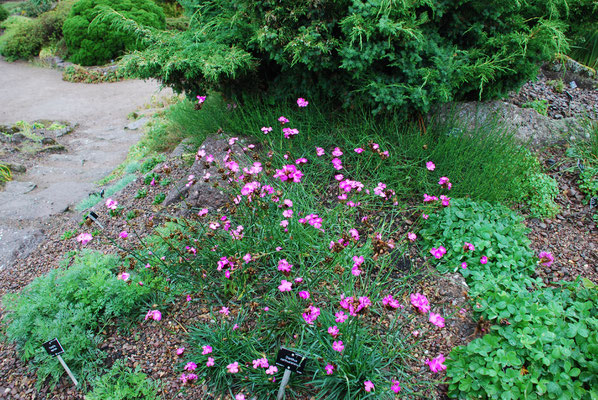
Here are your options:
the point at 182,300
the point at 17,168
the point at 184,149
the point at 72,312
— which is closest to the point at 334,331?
the point at 182,300

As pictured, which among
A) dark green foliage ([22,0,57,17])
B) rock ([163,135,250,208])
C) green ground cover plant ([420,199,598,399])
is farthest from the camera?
dark green foliage ([22,0,57,17])

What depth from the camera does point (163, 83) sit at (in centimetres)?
372

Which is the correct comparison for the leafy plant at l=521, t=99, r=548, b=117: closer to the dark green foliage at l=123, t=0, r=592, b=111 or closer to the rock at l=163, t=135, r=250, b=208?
the dark green foliage at l=123, t=0, r=592, b=111

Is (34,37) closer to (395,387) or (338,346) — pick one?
(338,346)

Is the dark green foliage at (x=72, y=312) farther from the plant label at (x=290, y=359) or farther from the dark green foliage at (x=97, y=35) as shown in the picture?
the dark green foliage at (x=97, y=35)

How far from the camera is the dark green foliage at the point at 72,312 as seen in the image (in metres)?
2.27

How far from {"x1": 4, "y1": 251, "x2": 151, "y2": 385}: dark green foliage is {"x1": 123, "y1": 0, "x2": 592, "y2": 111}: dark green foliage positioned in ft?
5.96

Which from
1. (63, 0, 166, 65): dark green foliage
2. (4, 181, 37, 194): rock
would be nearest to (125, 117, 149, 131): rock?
(4, 181, 37, 194): rock

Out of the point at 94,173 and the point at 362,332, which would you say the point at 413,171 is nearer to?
the point at 362,332

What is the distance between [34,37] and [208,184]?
13.6m

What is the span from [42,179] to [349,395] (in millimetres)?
5719

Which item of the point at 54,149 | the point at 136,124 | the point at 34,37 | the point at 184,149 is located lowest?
the point at 136,124

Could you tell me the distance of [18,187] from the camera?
205 inches

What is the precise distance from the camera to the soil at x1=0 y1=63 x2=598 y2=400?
224 centimetres
